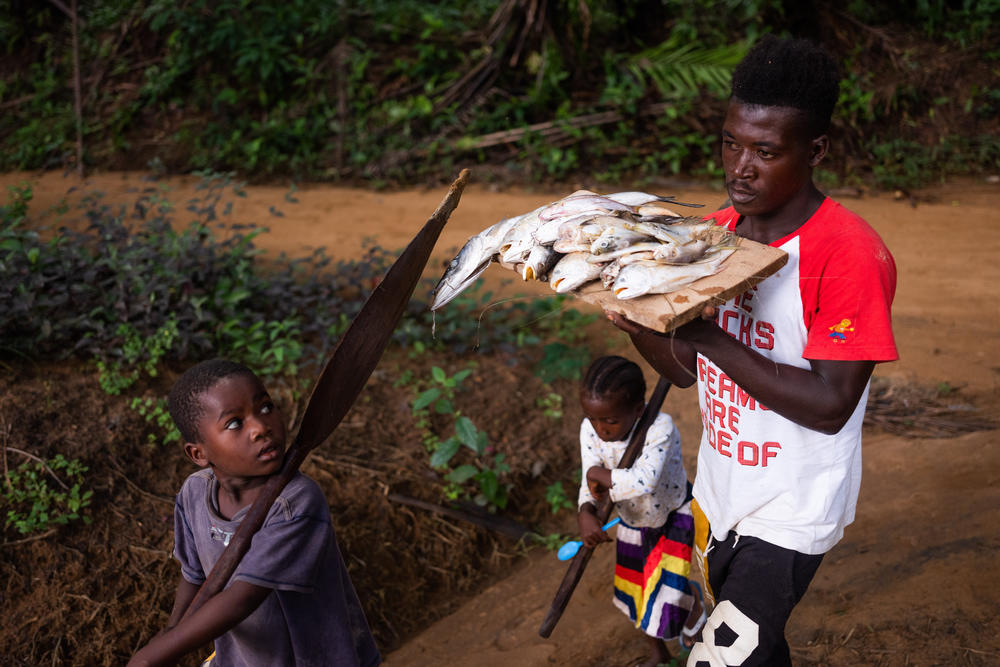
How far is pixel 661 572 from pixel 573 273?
1.35m

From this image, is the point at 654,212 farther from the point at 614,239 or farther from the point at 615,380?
the point at 615,380

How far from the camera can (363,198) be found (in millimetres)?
7355

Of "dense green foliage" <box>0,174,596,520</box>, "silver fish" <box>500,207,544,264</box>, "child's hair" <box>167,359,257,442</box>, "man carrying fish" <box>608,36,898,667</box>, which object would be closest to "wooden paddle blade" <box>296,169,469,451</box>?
"silver fish" <box>500,207,544,264</box>

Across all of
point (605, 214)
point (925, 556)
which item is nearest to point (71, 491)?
point (605, 214)

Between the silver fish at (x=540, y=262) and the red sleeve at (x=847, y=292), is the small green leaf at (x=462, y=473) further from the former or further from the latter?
the red sleeve at (x=847, y=292)

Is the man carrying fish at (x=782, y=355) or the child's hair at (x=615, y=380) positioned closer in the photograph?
the man carrying fish at (x=782, y=355)

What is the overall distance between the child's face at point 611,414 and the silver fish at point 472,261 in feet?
2.52

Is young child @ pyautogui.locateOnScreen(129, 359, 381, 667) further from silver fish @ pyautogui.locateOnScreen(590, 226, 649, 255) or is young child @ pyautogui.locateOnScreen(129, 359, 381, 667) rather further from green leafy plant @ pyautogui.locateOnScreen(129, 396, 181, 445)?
green leafy plant @ pyautogui.locateOnScreen(129, 396, 181, 445)

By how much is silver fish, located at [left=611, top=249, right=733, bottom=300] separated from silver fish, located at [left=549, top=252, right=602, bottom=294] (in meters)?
0.06

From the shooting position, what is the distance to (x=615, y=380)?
2.39m

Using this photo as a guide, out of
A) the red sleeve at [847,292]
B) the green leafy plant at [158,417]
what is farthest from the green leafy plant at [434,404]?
the red sleeve at [847,292]

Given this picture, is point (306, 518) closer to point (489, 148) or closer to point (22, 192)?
point (22, 192)

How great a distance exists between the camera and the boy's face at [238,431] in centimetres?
185

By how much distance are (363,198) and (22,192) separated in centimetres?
319
